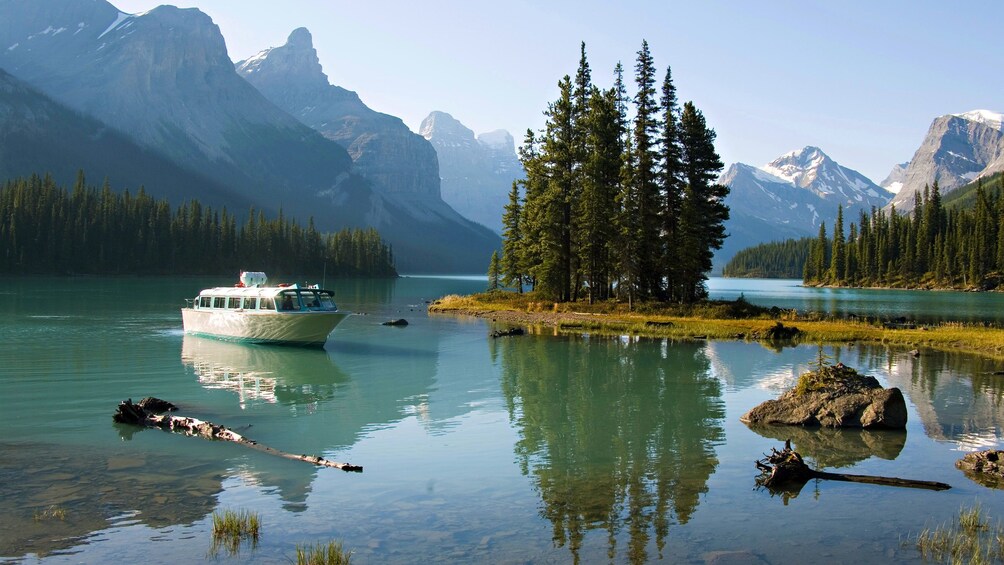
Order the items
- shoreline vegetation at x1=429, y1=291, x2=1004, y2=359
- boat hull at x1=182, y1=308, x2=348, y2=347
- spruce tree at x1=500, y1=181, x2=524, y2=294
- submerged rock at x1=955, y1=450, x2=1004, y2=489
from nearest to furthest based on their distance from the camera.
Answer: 1. submerged rock at x1=955, y1=450, x2=1004, y2=489
2. boat hull at x1=182, y1=308, x2=348, y2=347
3. shoreline vegetation at x1=429, y1=291, x2=1004, y2=359
4. spruce tree at x1=500, y1=181, x2=524, y2=294

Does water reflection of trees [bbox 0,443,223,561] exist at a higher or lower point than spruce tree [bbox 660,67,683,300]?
lower

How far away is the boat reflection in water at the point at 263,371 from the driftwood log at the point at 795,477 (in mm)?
17051

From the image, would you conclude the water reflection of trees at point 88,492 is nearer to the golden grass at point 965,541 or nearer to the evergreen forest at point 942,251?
the golden grass at point 965,541

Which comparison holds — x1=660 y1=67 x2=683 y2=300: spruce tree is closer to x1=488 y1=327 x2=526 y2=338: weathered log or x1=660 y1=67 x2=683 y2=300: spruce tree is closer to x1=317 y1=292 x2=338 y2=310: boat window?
x1=488 y1=327 x2=526 y2=338: weathered log

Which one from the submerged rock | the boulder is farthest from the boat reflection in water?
the submerged rock

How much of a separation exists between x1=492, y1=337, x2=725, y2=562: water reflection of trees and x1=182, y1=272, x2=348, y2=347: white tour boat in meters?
12.5

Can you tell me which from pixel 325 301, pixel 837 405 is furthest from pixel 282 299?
pixel 837 405

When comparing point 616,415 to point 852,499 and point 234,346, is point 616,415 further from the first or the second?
point 234,346

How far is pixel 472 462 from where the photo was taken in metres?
18.0

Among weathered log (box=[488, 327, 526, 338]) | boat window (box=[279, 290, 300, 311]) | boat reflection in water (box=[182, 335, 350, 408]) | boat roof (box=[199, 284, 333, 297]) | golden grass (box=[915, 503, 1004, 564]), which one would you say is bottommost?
golden grass (box=[915, 503, 1004, 564])

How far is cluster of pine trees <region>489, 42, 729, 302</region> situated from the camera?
61.9 meters

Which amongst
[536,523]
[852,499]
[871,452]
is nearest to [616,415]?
[871,452]

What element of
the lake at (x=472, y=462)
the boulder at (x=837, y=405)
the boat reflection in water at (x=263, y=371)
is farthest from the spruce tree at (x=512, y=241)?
the boulder at (x=837, y=405)

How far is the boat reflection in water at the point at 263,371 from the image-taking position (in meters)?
28.5
